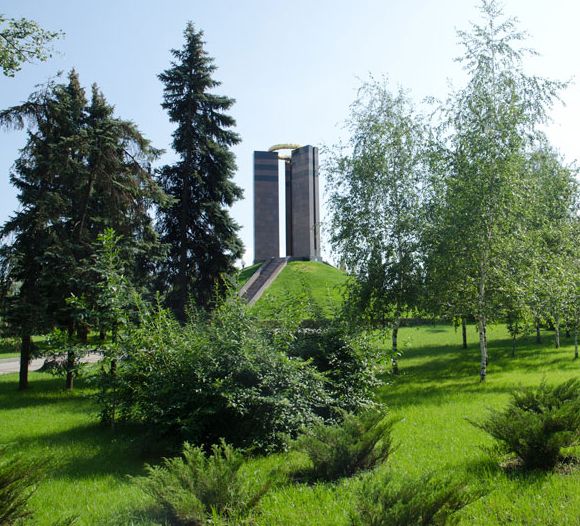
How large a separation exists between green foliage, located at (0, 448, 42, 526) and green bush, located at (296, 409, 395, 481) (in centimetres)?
280

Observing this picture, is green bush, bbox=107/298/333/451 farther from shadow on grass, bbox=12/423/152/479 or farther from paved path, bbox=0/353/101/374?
paved path, bbox=0/353/101/374

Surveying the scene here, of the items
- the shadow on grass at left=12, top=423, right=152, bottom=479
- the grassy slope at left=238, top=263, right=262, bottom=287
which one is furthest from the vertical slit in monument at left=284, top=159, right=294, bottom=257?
the shadow on grass at left=12, top=423, right=152, bottom=479

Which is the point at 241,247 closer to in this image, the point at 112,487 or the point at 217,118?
the point at 217,118

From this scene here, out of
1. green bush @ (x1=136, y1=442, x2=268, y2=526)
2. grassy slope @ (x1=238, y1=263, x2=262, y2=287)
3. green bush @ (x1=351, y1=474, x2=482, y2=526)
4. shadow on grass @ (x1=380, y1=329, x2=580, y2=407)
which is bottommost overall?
shadow on grass @ (x1=380, y1=329, x2=580, y2=407)

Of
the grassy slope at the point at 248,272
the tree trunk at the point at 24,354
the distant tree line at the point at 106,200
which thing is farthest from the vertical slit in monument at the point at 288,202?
the tree trunk at the point at 24,354

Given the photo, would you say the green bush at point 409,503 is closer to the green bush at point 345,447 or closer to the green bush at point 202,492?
the green bush at point 202,492

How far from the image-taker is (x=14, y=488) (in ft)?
13.1

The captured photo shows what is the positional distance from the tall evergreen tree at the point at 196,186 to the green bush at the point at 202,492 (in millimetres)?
13770

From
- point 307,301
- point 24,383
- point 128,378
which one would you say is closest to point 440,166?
point 307,301

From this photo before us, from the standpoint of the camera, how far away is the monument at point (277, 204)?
2164 inches

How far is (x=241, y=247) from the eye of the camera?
64.0 ft

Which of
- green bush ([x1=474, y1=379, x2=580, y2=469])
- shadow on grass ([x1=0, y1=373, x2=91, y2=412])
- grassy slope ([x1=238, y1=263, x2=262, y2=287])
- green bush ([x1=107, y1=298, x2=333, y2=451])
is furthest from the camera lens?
grassy slope ([x1=238, y1=263, x2=262, y2=287])

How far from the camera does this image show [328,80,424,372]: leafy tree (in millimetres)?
16312

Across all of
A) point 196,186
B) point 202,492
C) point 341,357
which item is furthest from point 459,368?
point 202,492
